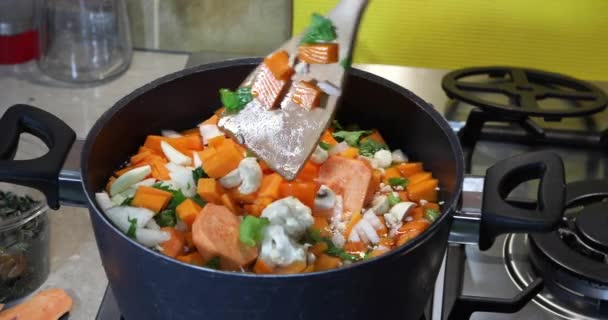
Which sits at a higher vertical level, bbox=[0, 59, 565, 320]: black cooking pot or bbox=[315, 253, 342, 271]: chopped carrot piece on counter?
bbox=[0, 59, 565, 320]: black cooking pot

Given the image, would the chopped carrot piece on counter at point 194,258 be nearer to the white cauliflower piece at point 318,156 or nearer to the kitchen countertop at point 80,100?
the white cauliflower piece at point 318,156

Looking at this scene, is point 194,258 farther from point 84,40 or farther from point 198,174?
point 84,40

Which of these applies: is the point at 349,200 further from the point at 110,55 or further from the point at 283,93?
the point at 110,55

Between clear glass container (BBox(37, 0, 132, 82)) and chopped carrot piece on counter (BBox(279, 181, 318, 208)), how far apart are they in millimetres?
754

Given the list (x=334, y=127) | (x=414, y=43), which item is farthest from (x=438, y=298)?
(x=414, y=43)

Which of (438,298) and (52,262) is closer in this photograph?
(438,298)

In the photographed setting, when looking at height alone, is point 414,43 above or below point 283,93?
below

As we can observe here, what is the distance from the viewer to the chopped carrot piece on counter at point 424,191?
0.82 meters

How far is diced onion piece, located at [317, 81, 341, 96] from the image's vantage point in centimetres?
76

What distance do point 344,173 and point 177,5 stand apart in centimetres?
75

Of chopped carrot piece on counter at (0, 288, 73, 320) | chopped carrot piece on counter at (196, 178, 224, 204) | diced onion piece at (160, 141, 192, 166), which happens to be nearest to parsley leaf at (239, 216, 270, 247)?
chopped carrot piece on counter at (196, 178, 224, 204)

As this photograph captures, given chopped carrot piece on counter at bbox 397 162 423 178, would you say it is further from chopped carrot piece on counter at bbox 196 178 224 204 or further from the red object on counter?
the red object on counter

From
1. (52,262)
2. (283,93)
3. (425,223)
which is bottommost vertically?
(52,262)

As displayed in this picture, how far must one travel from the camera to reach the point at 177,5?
4.62ft
